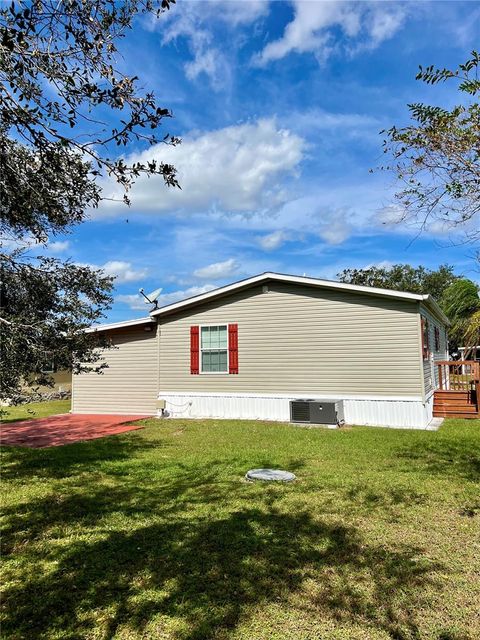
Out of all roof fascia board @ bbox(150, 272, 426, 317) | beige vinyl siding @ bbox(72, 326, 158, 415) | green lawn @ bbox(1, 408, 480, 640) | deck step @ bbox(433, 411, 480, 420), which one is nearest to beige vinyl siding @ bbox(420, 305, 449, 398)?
deck step @ bbox(433, 411, 480, 420)

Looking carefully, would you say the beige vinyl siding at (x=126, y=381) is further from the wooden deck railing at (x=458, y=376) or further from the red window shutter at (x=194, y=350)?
the wooden deck railing at (x=458, y=376)

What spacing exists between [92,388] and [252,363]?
5702 mm

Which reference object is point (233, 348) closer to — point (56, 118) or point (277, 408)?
point (277, 408)

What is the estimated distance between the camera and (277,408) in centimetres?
1221

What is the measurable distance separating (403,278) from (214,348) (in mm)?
32164

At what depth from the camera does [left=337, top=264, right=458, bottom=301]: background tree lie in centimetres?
3594

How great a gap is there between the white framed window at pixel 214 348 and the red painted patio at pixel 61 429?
2.63 metres

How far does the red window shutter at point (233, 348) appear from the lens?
504 inches

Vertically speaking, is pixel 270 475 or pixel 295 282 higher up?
pixel 295 282

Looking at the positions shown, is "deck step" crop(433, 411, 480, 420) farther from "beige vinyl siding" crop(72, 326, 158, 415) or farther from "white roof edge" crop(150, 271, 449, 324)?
"beige vinyl siding" crop(72, 326, 158, 415)

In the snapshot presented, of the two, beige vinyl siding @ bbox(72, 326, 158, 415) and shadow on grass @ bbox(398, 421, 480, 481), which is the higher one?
beige vinyl siding @ bbox(72, 326, 158, 415)

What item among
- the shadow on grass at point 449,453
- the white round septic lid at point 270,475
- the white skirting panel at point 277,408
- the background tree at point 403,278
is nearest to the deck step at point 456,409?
the white skirting panel at point 277,408

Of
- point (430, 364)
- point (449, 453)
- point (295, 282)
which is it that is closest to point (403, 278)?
point (430, 364)

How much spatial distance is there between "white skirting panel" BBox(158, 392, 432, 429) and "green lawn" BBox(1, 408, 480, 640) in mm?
3463
